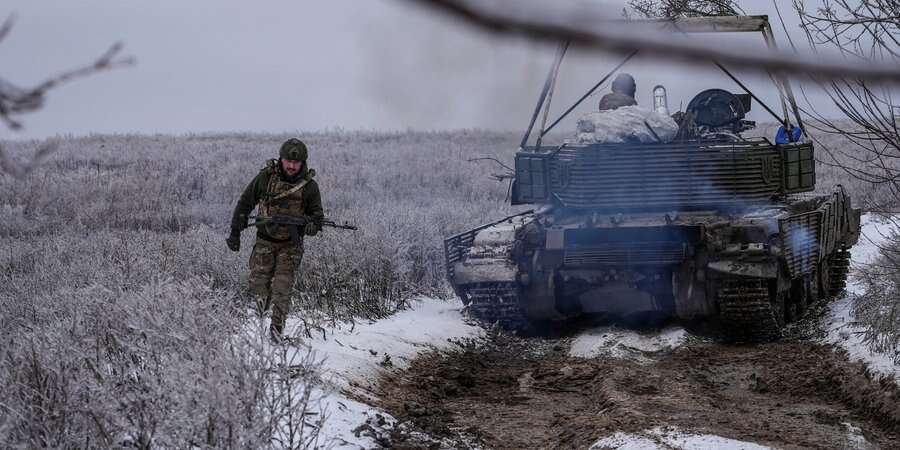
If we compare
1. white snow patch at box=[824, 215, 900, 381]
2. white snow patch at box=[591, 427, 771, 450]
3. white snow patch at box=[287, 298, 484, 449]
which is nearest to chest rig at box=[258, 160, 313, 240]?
white snow patch at box=[287, 298, 484, 449]

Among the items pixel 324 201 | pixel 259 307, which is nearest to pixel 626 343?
pixel 259 307

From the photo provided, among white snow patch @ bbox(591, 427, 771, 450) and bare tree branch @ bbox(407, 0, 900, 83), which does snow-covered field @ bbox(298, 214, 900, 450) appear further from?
bare tree branch @ bbox(407, 0, 900, 83)

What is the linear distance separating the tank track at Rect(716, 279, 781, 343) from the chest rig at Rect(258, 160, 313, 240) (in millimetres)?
3955

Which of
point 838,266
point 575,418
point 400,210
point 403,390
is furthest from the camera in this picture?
point 400,210

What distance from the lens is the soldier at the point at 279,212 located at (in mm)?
8750

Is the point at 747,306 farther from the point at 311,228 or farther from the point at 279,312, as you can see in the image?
the point at 279,312

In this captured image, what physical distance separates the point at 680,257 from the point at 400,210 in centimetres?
790

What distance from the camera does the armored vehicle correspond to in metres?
10.5

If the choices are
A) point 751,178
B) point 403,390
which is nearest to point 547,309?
point 751,178

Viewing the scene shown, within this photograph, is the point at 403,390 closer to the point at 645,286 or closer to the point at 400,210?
the point at 645,286

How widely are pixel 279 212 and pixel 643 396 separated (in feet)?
9.73

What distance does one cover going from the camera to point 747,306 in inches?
406

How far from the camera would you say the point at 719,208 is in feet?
37.3

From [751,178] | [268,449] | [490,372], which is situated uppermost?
[751,178]
